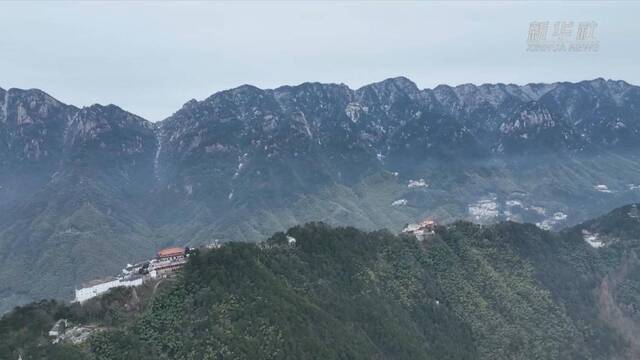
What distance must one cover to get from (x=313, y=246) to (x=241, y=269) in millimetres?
28051

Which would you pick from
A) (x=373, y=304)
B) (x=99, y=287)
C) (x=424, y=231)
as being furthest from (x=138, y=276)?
(x=424, y=231)

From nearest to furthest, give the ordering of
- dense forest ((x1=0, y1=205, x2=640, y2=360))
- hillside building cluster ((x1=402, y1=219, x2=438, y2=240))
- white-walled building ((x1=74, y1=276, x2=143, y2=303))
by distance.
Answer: dense forest ((x1=0, y1=205, x2=640, y2=360)), white-walled building ((x1=74, y1=276, x2=143, y2=303)), hillside building cluster ((x1=402, y1=219, x2=438, y2=240))

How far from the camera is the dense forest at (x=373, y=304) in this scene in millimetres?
98938

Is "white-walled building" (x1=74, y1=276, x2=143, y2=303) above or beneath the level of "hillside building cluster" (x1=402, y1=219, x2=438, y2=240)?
above

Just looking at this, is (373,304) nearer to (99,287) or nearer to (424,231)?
(424,231)

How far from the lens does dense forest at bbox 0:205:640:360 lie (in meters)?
98.9

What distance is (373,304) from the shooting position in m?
129

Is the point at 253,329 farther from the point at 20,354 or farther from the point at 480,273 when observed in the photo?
the point at 480,273

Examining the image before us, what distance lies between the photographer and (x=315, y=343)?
106938 millimetres

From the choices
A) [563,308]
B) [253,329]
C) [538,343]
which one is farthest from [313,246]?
[563,308]

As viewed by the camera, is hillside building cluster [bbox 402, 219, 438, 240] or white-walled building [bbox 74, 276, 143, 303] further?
hillside building cluster [bbox 402, 219, 438, 240]

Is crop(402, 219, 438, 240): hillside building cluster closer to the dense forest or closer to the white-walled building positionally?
the dense forest

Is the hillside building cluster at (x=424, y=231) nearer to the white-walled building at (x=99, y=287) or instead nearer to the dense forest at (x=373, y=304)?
the dense forest at (x=373, y=304)

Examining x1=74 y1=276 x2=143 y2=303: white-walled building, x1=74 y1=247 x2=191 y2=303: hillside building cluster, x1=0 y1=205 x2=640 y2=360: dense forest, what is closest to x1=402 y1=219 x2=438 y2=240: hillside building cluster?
x1=0 y1=205 x2=640 y2=360: dense forest
